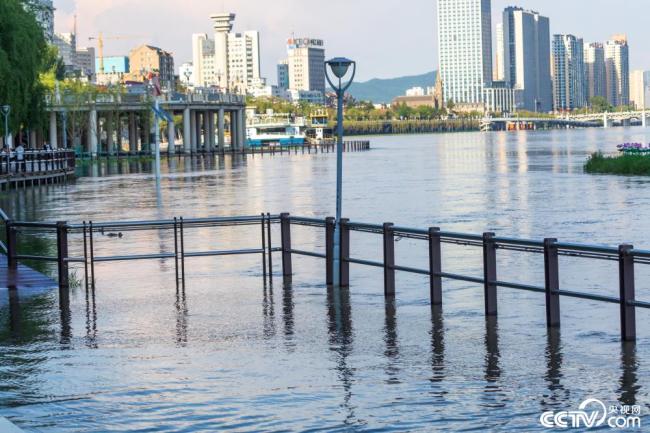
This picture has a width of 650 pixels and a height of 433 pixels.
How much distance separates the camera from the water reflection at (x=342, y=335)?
510 inches

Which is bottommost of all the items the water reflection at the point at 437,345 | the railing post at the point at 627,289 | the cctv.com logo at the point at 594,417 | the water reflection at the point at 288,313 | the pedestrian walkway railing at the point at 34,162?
the cctv.com logo at the point at 594,417

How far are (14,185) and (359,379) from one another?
63.0 metres

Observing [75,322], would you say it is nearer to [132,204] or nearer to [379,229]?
[379,229]

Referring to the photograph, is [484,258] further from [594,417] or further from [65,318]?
[65,318]

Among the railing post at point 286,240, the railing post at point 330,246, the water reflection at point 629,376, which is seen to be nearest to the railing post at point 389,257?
the railing post at point 330,246

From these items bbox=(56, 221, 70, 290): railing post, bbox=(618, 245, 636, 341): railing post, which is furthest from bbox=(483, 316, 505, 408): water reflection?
bbox=(56, 221, 70, 290): railing post

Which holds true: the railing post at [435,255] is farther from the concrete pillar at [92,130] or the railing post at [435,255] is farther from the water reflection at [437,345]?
the concrete pillar at [92,130]

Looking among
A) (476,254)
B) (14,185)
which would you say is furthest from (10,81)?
(476,254)

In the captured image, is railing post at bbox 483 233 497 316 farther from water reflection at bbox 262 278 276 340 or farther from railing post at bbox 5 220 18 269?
railing post at bbox 5 220 18 269

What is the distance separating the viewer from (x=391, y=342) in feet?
52.5

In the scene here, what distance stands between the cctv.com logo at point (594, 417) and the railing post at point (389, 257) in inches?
296

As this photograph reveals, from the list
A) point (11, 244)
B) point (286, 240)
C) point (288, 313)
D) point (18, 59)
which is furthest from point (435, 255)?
point (18, 59)

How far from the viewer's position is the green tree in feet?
214

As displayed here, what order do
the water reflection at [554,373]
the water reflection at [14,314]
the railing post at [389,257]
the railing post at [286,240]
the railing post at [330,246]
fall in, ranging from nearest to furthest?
1. the water reflection at [554,373]
2. the water reflection at [14,314]
3. the railing post at [389,257]
4. the railing post at [330,246]
5. the railing post at [286,240]
